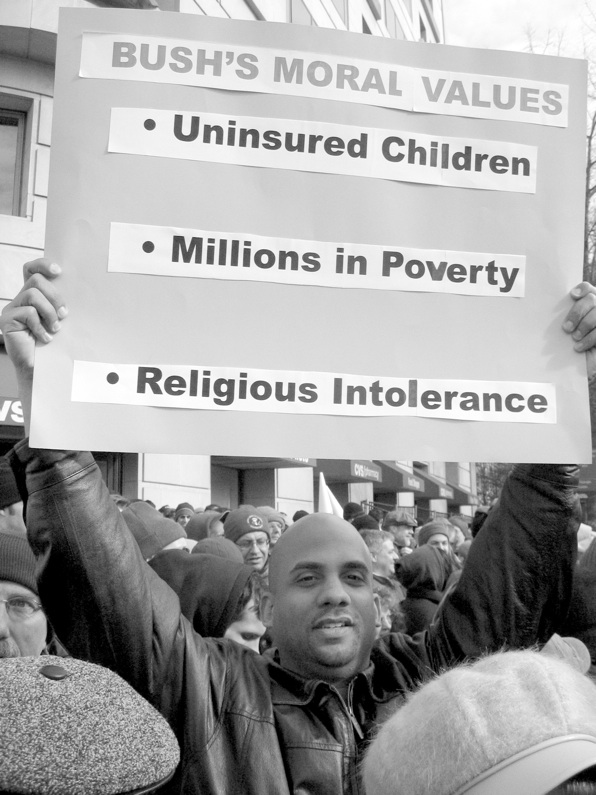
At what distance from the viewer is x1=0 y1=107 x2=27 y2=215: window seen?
1028 cm

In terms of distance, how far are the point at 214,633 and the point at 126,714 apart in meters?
2.03

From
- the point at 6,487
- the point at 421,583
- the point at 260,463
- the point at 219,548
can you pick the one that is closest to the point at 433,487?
the point at 260,463

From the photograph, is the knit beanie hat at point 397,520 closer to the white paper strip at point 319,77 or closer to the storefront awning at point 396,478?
the white paper strip at point 319,77

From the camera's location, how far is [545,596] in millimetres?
2248

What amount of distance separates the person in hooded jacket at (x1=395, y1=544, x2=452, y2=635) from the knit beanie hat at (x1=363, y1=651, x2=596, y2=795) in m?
3.80

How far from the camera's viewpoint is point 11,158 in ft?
34.3

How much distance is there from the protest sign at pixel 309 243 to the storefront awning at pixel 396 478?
2411 cm

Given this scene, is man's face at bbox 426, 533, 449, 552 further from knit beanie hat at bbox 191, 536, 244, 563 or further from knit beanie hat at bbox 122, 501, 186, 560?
knit beanie hat at bbox 191, 536, 244, 563

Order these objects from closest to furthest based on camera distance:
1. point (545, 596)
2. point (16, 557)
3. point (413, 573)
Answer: point (545, 596), point (16, 557), point (413, 573)

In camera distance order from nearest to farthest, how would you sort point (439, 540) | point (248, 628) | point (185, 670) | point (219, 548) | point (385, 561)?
point (185, 670) < point (248, 628) < point (219, 548) < point (385, 561) < point (439, 540)

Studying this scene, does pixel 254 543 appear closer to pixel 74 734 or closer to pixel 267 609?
pixel 267 609

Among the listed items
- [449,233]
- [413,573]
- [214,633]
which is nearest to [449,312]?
[449,233]

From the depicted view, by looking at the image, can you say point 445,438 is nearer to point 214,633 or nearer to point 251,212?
point 251,212

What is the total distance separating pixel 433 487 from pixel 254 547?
32178 mm
